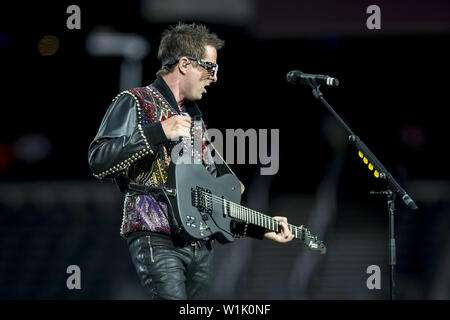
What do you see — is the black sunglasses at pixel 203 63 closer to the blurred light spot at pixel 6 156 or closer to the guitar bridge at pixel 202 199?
the guitar bridge at pixel 202 199

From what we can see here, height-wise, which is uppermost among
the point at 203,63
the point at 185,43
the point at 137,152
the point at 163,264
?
the point at 185,43

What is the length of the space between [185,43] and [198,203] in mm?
1029

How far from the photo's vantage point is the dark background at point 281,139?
931 centimetres

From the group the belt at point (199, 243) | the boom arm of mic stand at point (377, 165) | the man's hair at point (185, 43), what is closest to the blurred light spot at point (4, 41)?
the man's hair at point (185, 43)

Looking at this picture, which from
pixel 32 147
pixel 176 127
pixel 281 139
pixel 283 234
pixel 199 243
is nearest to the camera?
pixel 176 127

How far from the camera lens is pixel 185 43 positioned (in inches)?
172

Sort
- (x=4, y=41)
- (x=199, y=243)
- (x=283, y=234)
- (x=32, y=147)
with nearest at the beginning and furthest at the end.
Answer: (x=199, y=243) < (x=283, y=234) < (x=32, y=147) < (x=4, y=41)

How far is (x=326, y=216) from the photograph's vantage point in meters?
9.62

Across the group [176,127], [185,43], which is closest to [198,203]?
[176,127]

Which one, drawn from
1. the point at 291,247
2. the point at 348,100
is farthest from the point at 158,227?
the point at 348,100

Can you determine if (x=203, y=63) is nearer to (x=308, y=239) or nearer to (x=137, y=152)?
(x=137, y=152)

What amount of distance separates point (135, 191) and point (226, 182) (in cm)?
70
